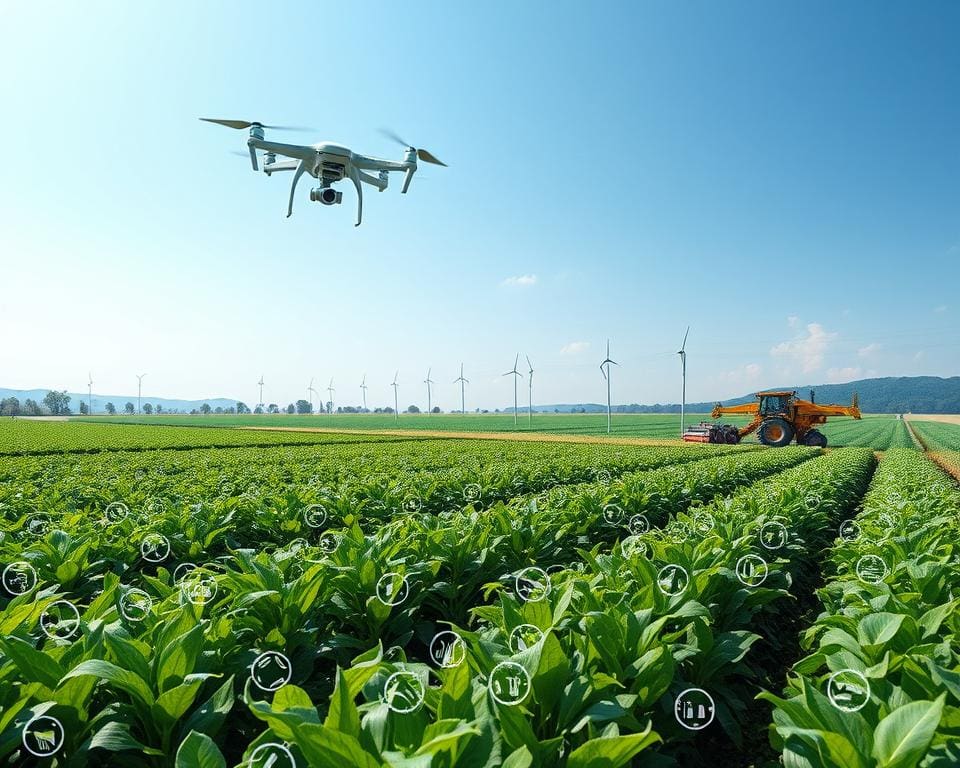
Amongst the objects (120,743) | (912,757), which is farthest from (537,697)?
(120,743)

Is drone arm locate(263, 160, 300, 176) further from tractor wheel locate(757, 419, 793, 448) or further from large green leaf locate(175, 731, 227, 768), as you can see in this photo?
tractor wheel locate(757, 419, 793, 448)

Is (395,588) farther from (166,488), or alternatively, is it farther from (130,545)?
(166,488)
